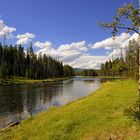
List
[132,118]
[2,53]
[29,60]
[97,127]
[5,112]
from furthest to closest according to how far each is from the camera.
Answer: [29,60], [2,53], [5,112], [97,127], [132,118]

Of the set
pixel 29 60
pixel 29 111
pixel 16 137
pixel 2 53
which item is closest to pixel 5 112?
pixel 29 111

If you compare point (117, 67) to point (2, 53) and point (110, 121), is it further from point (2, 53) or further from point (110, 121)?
point (2, 53)

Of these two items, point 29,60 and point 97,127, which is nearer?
point 97,127

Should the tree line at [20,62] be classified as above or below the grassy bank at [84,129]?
above

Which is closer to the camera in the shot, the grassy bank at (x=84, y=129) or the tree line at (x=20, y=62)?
the grassy bank at (x=84, y=129)

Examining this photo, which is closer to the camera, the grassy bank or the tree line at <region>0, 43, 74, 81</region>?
the grassy bank

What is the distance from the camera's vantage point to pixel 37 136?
592 inches

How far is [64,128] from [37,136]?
1898 mm

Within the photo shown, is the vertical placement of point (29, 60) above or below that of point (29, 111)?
above

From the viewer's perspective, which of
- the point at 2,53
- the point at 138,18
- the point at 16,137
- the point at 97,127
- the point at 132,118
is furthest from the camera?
the point at 2,53

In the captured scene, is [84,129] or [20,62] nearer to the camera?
[84,129]

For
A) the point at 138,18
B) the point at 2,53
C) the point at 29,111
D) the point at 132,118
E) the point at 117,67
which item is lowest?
the point at 29,111

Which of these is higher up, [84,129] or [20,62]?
[20,62]

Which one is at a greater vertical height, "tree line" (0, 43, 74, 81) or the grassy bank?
"tree line" (0, 43, 74, 81)
